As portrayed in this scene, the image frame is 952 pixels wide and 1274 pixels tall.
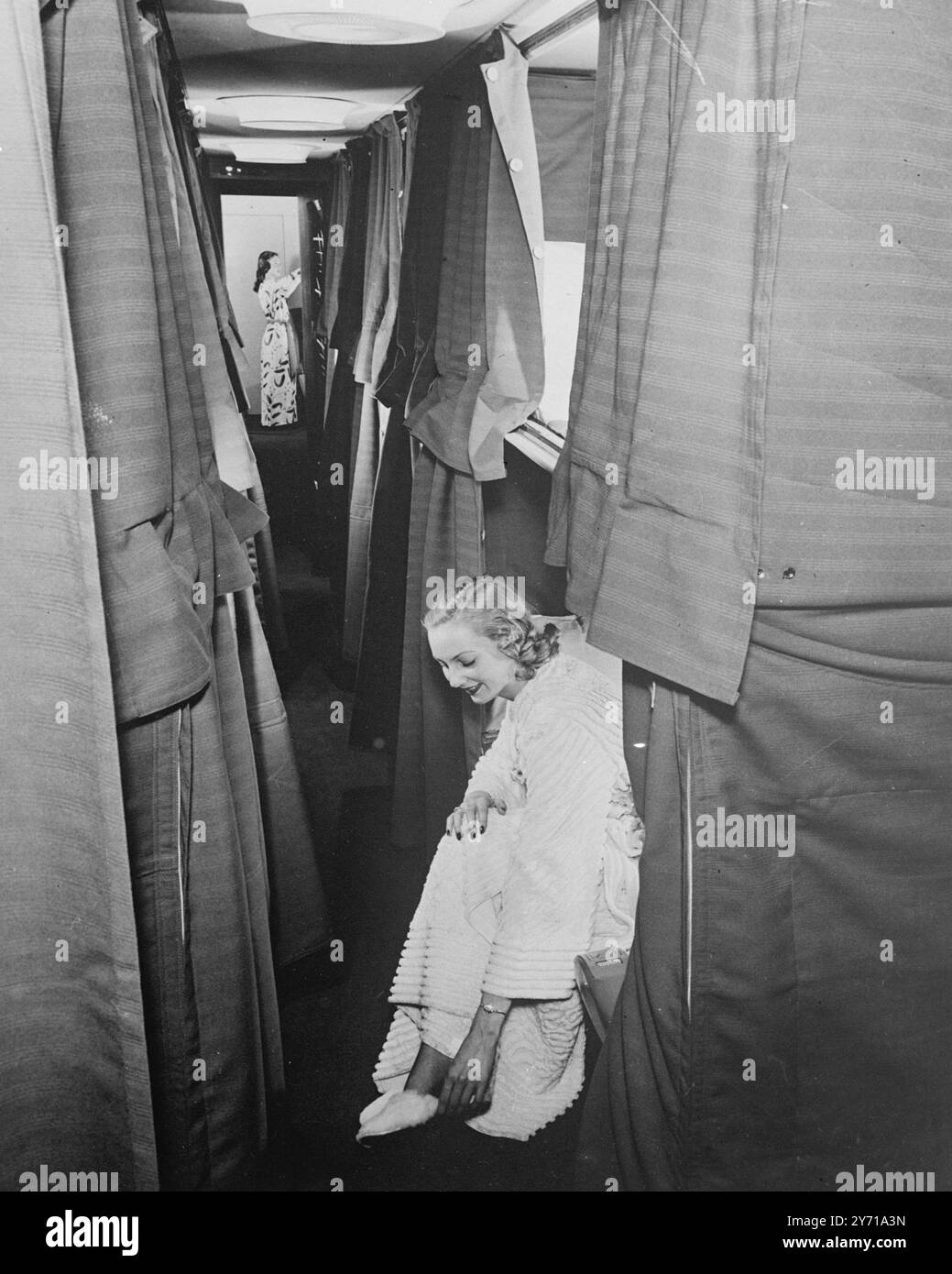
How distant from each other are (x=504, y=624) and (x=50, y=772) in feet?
3.40

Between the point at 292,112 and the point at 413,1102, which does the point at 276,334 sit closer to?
the point at 292,112

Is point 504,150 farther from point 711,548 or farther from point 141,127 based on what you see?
point 711,548

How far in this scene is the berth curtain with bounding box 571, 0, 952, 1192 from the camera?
3.36 ft

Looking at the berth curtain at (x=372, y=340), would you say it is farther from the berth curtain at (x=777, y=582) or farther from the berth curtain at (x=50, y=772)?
the berth curtain at (x=50, y=772)

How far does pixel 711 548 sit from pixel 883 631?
25cm

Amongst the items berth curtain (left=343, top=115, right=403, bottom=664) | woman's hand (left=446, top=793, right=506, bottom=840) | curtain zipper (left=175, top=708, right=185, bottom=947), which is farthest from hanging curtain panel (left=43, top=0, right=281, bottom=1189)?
berth curtain (left=343, top=115, right=403, bottom=664)

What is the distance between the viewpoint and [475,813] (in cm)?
177

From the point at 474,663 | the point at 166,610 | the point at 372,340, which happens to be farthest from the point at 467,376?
the point at 372,340

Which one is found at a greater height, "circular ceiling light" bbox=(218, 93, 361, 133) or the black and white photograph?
"circular ceiling light" bbox=(218, 93, 361, 133)

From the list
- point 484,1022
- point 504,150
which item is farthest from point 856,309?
point 484,1022

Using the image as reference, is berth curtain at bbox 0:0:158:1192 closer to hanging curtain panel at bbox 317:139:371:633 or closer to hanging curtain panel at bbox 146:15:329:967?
hanging curtain panel at bbox 146:15:329:967

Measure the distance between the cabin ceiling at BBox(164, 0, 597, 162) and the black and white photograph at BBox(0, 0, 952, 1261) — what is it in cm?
5

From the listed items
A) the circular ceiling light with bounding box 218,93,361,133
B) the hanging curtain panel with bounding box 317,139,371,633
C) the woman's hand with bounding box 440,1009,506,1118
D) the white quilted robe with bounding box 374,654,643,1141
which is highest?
the circular ceiling light with bounding box 218,93,361,133
